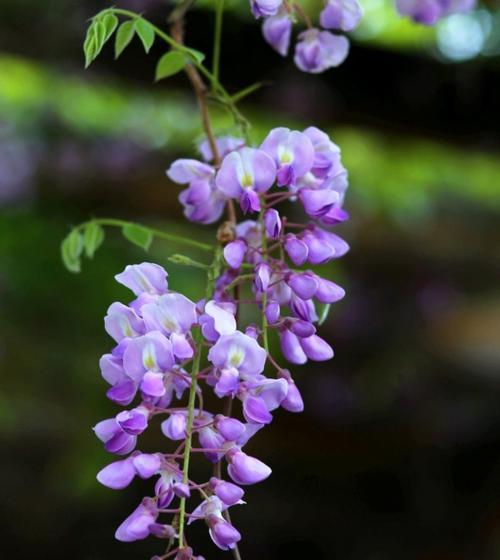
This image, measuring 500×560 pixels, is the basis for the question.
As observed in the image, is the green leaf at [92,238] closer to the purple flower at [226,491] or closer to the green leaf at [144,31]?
the green leaf at [144,31]

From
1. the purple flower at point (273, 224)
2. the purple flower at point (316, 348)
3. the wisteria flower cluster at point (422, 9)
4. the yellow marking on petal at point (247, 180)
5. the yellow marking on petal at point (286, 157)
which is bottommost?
the purple flower at point (316, 348)

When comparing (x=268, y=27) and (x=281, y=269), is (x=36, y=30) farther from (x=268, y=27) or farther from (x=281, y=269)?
(x=281, y=269)

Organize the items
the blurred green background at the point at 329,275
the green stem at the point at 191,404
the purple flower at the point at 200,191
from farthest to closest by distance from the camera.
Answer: the blurred green background at the point at 329,275
the purple flower at the point at 200,191
the green stem at the point at 191,404

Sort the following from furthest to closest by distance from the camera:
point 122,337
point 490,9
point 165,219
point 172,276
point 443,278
Result: point 443,278 < point 165,219 < point 172,276 < point 490,9 < point 122,337

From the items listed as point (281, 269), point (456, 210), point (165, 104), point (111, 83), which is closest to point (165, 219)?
point (165, 104)

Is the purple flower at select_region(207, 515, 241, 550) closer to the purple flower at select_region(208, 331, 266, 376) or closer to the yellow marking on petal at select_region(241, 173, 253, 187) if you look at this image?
the purple flower at select_region(208, 331, 266, 376)

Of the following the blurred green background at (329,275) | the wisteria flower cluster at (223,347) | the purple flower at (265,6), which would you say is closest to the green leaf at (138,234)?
the wisteria flower cluster at (223,347)
